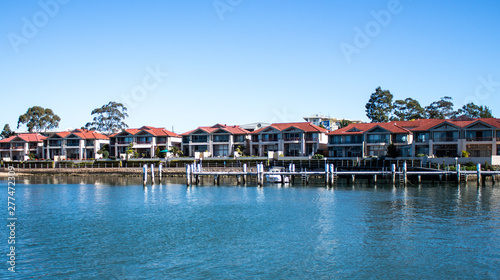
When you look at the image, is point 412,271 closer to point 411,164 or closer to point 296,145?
point 411,164

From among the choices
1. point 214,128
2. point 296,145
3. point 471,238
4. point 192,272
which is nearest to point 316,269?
point 192,272

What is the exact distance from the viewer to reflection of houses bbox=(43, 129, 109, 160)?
341ft

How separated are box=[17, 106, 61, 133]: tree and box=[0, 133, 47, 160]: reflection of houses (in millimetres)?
10496

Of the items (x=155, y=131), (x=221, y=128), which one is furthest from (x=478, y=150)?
(x=155, y=131)

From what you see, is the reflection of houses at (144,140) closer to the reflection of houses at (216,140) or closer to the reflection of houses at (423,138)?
the reflection of houses at (216,140)

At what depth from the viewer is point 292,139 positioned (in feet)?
285

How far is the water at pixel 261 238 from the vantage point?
2247cm

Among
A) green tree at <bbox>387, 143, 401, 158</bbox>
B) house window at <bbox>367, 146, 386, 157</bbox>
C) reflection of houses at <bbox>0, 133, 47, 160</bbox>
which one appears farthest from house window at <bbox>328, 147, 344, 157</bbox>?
reflection of houses at <bbox>0, 133, 47, 160</bbox>

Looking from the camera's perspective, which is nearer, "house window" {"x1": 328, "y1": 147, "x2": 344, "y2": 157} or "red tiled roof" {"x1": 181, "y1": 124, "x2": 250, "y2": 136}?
"house window" {"x1": 328, "y1": 147, "x2": 344, "y2": 157}

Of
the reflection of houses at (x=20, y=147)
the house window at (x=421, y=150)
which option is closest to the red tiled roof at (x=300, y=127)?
the house window at (x=421, y=150)

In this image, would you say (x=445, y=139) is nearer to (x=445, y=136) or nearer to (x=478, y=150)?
(x=445, y=136)

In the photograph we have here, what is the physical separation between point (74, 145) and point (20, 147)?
1543 cm

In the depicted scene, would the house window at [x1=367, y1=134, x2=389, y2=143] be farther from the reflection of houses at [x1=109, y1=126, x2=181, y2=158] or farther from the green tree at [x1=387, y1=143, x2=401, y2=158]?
the reflection of houses at [x1=109, y1=126, x2=181, y2=158]

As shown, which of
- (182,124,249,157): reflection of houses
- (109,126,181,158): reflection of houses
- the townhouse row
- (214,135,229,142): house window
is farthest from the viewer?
(109,126,181,158): reflection of houses
